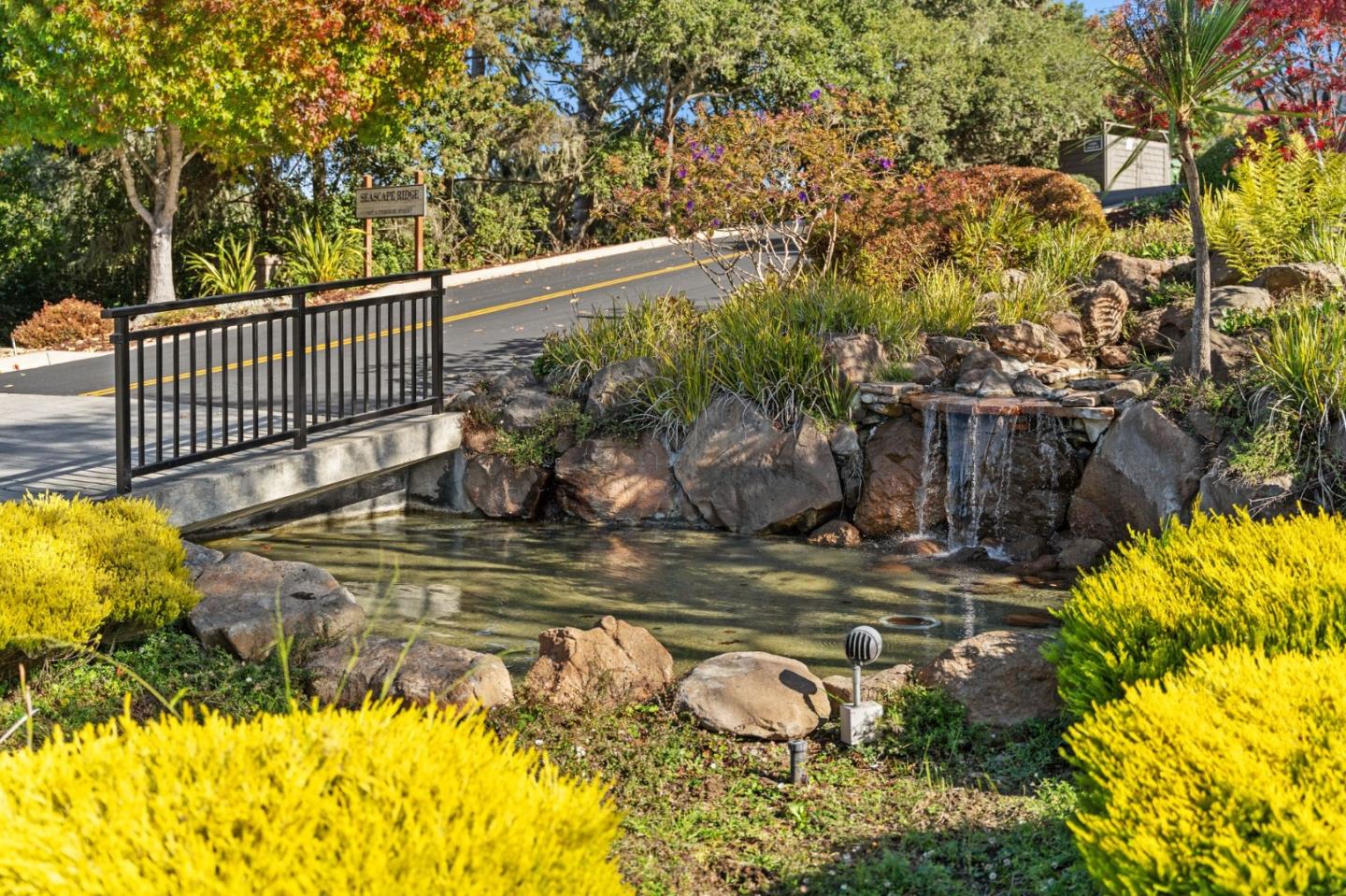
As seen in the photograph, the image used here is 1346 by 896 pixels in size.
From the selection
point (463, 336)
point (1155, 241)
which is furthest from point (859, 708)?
point (463, 336)

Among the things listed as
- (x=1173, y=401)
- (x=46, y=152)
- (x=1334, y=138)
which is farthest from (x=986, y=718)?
(x=46, y=152)

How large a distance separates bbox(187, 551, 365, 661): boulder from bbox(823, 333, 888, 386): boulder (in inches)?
209

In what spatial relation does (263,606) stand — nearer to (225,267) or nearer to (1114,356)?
(1114,356)

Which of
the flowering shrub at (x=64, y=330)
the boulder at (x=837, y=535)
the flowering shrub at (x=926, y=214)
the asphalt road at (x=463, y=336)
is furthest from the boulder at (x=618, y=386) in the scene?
the flowering shrub at (x=64, y=330)

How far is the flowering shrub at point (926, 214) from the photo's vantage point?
1462 cm

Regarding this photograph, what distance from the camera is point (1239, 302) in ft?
36.2

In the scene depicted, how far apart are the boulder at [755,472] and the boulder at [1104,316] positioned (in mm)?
3304

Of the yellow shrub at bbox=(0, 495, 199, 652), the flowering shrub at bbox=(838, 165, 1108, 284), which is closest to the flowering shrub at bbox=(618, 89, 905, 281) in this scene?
the flowering shrub at bbox=(838, 165, 1108, 284)

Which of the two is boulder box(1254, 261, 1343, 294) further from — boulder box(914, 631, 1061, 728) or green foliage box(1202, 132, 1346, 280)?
boulder box(914, 631, 1061, 728)

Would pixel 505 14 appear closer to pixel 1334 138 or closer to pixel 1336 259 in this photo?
pixel 1334 138

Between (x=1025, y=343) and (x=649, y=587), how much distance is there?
4.87m

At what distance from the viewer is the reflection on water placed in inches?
302

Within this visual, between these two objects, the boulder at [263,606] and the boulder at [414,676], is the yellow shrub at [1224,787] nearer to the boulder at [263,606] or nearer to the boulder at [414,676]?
the boulder at [414,676]

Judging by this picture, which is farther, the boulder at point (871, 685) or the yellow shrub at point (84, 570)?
the boulder at point (871, 685)
